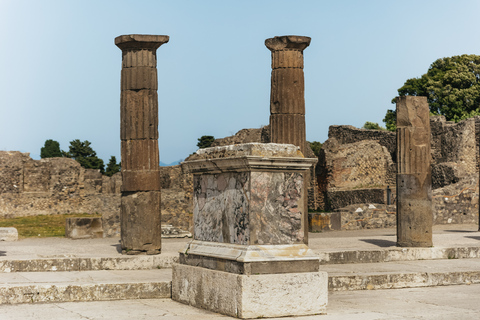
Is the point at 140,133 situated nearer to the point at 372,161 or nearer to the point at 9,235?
the point at 9,235

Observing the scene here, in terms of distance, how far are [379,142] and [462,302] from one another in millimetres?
29503

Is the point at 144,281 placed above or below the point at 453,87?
below

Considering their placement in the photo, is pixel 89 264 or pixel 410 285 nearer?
pixel 410 285

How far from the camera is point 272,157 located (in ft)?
19.9

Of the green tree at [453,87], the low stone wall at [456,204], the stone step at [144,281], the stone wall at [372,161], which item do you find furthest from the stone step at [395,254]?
the green tree at [453,87]

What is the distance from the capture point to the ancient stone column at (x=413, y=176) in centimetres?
1225

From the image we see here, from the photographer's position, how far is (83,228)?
17109mm

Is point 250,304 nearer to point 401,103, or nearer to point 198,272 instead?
point 198,272

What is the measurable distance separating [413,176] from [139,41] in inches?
214

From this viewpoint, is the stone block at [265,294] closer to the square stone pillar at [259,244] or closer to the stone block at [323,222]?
the square stone pillar at [259,244]

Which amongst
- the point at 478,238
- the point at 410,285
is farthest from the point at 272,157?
the point at 478,238

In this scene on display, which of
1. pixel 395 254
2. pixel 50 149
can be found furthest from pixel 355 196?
pixel 50 149

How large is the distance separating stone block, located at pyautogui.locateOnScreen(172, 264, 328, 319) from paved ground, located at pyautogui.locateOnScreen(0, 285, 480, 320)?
12cm

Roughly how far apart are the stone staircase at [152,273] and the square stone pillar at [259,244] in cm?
125
